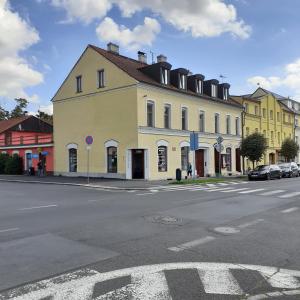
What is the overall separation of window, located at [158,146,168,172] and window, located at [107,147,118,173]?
142 inches

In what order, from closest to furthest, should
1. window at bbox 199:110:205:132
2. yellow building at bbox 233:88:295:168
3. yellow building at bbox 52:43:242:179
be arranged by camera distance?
yellow building at bbox 52:43:242:179 < window at bbox 199:110:205:132 < yellow building at bbox 233:88:295:168

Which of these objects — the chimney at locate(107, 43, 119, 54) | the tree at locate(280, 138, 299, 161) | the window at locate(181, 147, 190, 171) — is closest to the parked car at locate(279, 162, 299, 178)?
the tree at locate(280, 138, 299, 161)

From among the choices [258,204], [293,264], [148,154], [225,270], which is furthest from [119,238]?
[148,154]

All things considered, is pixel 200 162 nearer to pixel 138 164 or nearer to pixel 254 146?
pixel 254 146

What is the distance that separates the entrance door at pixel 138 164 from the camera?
103ft

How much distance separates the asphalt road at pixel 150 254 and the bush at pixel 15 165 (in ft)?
96.7

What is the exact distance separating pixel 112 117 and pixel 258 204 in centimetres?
1979

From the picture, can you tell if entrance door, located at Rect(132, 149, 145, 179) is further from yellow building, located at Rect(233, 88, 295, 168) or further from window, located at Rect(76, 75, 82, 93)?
yellow building, located at Rect(233, 88, 295, 168)

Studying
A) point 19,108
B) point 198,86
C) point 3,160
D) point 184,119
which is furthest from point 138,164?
point 19,108

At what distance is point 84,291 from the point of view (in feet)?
17.0

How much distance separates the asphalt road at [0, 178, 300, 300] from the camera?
525 cm

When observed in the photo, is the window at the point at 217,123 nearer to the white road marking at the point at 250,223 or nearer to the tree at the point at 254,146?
the tree at the point at 254,146

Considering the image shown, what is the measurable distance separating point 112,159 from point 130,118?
156 inches

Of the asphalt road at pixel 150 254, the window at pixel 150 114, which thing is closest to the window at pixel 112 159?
the window at pixel 150 114
